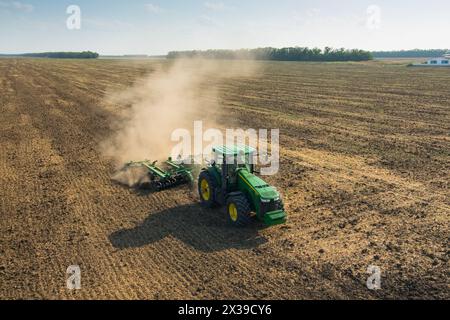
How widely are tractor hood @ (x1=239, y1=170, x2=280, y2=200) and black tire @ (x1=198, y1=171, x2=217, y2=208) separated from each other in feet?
3.22

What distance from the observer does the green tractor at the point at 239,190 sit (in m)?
9.38

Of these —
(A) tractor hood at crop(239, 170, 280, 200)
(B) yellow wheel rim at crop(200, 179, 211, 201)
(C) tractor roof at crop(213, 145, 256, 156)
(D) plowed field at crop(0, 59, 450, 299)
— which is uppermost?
(C) tractor roof at crop(213, 145, 256, 156)

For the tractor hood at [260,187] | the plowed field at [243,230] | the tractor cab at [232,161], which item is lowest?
the plowed field at [243,230]

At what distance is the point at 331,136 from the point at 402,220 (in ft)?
30.4

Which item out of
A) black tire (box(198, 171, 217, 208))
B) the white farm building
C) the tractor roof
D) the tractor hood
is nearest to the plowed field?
black tire (box(198, 171, 217, 208))

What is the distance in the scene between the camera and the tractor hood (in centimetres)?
932

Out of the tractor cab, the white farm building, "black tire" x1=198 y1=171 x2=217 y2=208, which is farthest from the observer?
the white farm building

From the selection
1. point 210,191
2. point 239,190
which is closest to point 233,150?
point 239,190

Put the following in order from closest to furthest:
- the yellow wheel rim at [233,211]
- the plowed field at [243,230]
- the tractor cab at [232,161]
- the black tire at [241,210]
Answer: the plowed field at [243,230]
the black tire at [241,210]
the yellow wheel rim at [233,211]
the tractor cab at [232,161]

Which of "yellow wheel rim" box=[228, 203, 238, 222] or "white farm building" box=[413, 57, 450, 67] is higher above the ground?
"white farm building" box=[413, 57, 450, 67]

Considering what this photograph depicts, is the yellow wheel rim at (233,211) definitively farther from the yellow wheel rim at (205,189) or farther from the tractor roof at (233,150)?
the tractor roof at (233,150)

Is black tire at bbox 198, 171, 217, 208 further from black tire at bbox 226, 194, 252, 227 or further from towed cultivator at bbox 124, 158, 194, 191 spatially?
towed cultivator at bbox 124, 158, 194, 191

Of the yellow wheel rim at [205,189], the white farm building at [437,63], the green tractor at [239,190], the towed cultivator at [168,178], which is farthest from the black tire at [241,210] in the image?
the white farm building at [437,63]

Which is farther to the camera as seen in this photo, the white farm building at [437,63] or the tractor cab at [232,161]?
the white farm building at [437,63]
